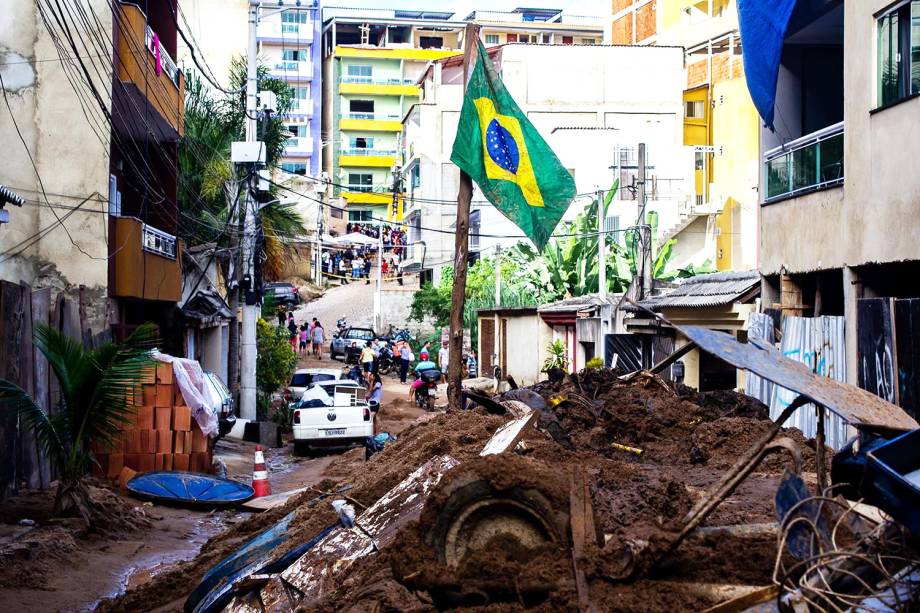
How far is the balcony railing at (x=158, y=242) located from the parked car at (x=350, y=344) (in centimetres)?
2280

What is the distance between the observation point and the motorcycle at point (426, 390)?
29.7 meters

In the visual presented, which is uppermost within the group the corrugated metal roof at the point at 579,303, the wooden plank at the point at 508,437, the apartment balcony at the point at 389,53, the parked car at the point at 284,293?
the apartment balcony at the point at 389,53

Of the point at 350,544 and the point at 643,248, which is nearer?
the point at 350,544

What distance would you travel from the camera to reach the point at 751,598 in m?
4.85

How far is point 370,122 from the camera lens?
8688 cm

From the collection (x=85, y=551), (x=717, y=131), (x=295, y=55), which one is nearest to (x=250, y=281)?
Answer: (x=85, y=551)

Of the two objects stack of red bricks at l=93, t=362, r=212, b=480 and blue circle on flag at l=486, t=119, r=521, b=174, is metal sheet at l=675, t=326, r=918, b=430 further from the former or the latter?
stack of red bricks at l=93, t=362, r=212, b=480

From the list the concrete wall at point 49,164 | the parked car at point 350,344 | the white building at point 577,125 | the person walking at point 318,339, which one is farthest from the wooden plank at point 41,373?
the person walking at point 318,339

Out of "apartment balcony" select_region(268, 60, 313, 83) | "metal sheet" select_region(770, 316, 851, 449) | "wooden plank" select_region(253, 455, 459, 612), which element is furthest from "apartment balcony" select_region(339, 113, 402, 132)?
"wooden plank" select_region(253, 455, 459, 612)

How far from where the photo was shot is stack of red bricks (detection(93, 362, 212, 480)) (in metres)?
15.8

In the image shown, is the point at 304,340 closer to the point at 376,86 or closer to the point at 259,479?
the point at 259,479

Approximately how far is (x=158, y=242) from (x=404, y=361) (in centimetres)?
2081

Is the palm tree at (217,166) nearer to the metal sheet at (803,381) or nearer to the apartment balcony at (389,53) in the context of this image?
the metal sheet at (803,381)

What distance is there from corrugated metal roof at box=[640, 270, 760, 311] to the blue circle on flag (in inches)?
248
